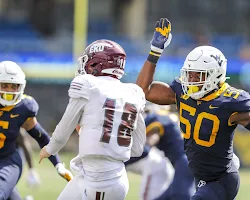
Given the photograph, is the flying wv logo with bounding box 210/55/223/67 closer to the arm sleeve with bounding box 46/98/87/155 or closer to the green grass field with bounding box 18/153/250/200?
the arm sleeve with bounding box 46/98/87/155

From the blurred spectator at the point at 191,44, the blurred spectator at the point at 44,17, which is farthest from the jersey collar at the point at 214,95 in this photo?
the blurred spectator at the point at 44,17

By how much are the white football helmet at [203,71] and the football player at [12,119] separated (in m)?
1.25

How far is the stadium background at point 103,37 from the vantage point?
53.9ft

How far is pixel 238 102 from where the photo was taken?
217 inches

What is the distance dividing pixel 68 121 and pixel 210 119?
48.1 inches

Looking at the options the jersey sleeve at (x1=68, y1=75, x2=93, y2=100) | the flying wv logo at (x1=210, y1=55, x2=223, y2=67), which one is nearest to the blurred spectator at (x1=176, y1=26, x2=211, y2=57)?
the flying wv logo at (x1=210, y1=55, x2=223, y2=67)

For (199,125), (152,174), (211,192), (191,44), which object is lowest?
(191,44)

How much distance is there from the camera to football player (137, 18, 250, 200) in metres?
5.56

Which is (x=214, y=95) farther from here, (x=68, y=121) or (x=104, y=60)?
(x=68, y=121)

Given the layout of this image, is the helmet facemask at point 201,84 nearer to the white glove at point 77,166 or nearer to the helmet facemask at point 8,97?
the white glove at point 77,166

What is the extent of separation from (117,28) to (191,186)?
1550 cm

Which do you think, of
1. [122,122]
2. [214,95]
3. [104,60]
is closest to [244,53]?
[214,95]

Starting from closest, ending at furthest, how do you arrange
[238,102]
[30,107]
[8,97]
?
[238,102]
[8,97]
[30,107]

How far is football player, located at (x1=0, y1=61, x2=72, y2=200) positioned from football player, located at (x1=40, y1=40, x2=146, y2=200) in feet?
3.55
